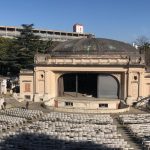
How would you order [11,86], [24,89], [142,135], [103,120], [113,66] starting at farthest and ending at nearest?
[11,86], [24,89], [113,66], [103,120], [142,135]

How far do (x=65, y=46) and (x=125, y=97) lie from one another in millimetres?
15710

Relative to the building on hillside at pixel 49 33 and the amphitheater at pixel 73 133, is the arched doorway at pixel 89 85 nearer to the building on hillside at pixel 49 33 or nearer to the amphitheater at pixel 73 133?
the amphitheater at pixel 73 133

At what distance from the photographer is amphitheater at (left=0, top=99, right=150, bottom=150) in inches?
1179

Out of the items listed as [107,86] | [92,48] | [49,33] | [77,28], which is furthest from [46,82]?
[77,28]

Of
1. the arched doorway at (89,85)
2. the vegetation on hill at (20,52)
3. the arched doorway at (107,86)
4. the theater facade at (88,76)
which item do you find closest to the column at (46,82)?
the theater facade at (88,76)

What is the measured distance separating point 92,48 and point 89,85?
23.3ft

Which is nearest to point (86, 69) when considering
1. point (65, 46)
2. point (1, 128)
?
point (65, 46)

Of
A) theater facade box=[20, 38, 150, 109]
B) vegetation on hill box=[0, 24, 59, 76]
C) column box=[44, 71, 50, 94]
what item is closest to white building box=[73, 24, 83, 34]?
vegetation on hill box=[0, 24, 59, 76]

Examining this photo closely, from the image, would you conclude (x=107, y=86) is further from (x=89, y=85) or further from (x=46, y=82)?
(x=46, y=82)

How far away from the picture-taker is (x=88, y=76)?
67.8 meters

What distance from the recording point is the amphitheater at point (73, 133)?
30.0m

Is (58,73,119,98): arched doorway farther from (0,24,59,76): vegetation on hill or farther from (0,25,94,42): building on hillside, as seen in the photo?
(0,25,94,42): building on hillside

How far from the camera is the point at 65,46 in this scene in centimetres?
6931

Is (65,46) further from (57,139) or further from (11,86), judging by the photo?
(57,139)
